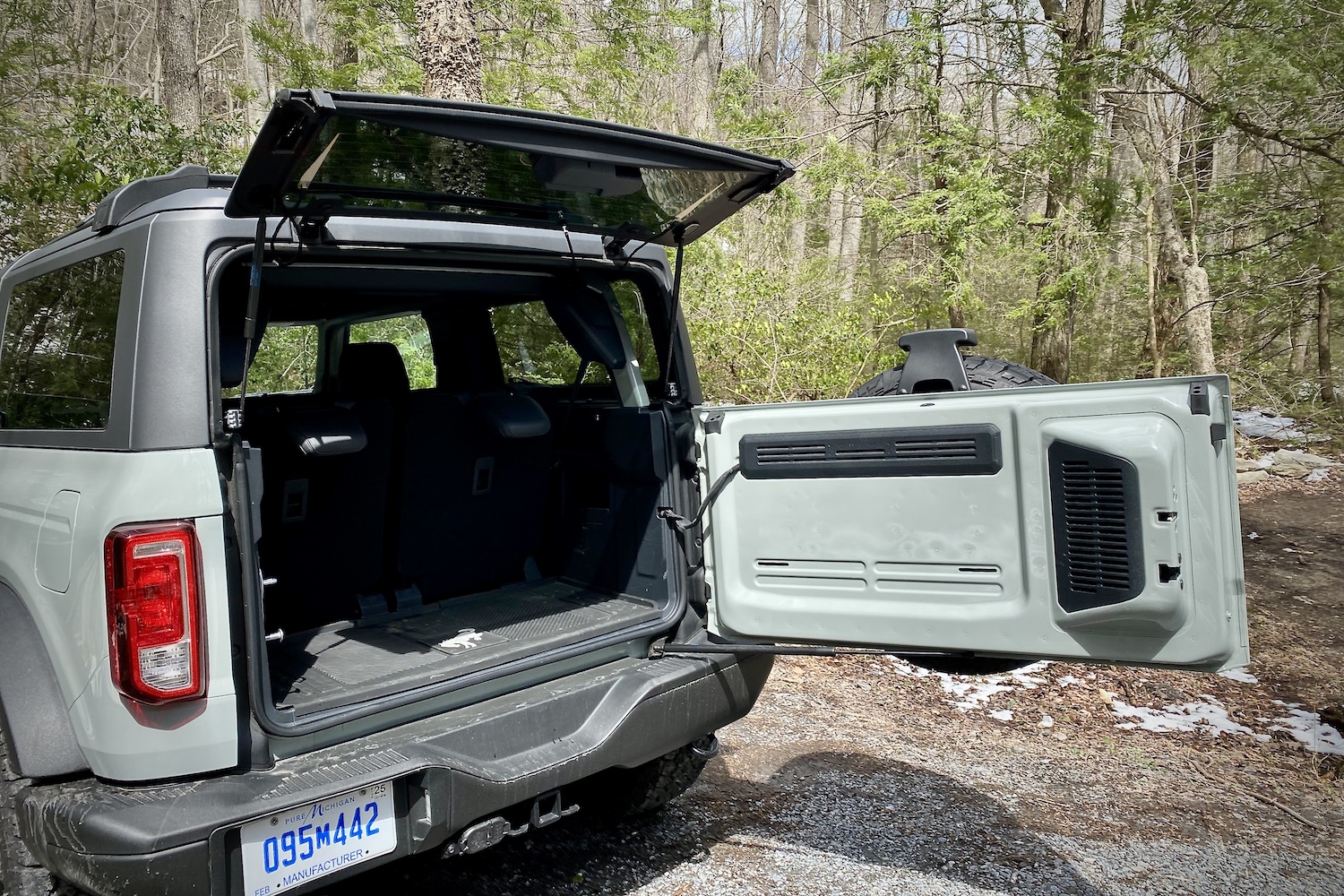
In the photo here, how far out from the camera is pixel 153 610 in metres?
Answer: 2.02

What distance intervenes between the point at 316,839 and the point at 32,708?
2.52 feet

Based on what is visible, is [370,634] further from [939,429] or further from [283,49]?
[283,49]

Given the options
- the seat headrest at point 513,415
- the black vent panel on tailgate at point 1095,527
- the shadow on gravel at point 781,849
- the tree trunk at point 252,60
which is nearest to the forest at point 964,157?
the tree trunk at point 252,60

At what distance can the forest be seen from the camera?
→ 8227 millimetres

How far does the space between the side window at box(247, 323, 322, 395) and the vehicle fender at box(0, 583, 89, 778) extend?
2.02 metres

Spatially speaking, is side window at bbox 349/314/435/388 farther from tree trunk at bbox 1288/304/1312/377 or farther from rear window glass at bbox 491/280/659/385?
tree trunk at bbox 1288/304/1312/377

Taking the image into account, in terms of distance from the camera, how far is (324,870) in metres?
2.09

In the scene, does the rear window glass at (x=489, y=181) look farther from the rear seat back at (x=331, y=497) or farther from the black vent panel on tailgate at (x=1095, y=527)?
the black vent panel on tailgate at (x=1095, y=527)

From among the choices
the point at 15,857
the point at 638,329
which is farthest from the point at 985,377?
the point at 15,857

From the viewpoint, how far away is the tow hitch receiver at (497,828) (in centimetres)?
231

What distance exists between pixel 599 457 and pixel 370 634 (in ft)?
3.32

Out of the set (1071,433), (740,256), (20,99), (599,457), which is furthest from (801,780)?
(20,99)

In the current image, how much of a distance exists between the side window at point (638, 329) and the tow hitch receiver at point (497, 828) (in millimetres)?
1489

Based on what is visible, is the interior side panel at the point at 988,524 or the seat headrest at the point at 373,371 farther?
the seat headrest at the point at 373,371
